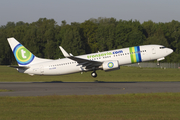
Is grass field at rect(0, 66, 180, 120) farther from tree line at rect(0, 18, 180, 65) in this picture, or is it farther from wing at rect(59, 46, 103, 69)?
tree line at rect(0, 18, 180, 65)

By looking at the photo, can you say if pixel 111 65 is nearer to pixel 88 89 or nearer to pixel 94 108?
pixel 88 89

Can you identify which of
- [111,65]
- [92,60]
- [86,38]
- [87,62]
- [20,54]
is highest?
[86,38]

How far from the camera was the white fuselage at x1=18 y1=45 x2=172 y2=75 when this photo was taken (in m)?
36.8

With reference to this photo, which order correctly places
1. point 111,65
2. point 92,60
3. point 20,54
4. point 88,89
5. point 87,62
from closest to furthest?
point 88,89 → point 111,65 → point 87,62 → point 92,60 → point 20,54

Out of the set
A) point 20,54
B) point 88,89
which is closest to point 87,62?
point 88,89

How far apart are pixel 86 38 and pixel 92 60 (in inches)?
4234

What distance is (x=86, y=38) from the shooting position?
475 feet

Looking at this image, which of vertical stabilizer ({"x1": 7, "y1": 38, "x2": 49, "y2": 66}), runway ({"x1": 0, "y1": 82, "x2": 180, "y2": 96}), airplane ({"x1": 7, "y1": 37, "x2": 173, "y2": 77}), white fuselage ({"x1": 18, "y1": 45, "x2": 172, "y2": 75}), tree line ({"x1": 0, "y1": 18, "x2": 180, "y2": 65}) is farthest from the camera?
tree line ({"x1": 0, "y1": 18, "x2": 180, "y2": 65})

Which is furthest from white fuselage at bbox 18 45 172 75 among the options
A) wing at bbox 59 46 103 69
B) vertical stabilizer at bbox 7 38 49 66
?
vertical stabilizer at bbox 7 38 49 66

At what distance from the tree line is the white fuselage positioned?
255ft

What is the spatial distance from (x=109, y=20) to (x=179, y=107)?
156 m

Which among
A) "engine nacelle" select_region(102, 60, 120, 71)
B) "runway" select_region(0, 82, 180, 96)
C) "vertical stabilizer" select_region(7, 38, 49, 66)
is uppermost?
"vertical stabilizer" select_region(7, 38, 49, 66)

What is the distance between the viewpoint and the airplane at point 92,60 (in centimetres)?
3669

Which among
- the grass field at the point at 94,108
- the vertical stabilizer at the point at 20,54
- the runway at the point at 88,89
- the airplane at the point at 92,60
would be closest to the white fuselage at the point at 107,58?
the airplane at the point at 92,60
